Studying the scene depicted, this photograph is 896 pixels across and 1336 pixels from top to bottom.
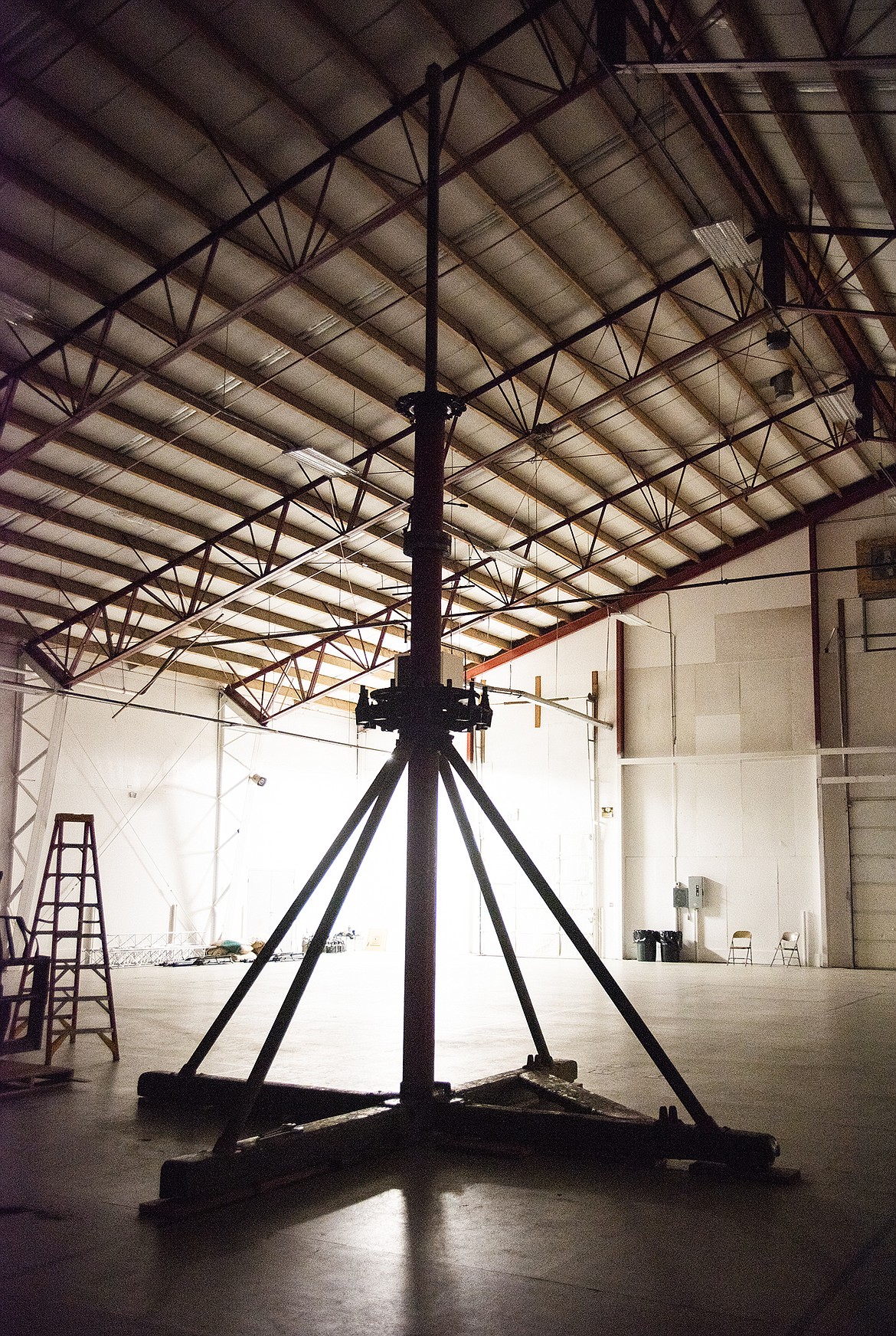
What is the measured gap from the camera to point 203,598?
84.3 feet

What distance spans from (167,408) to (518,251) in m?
6.52

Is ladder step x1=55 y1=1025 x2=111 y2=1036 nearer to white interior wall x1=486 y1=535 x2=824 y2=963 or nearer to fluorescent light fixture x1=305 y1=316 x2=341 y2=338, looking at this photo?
fluorescent light fixture x1=305 y1=316 x2=341 y2=338

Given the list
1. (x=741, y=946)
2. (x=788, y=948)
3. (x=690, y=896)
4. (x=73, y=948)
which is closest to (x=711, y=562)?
(x=690, y=896)

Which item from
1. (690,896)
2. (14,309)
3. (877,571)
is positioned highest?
(14,309)

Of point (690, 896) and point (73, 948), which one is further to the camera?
point (690, 896)

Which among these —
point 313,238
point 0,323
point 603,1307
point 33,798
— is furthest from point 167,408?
point 603,1307

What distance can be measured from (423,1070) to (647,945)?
22810mm

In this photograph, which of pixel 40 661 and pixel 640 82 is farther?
pixel 40 661

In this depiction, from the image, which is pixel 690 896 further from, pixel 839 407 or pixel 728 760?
pixel 839 407

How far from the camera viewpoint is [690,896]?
29.0 metres

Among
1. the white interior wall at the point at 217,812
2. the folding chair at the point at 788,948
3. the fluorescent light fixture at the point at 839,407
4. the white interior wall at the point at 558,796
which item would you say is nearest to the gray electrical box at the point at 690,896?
the white interior wall at the point at 558,796

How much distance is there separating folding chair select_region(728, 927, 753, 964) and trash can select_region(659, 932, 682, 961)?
134 cm

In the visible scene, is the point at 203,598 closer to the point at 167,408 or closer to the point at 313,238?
the point at 167,408

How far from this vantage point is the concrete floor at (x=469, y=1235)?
13.4 feet
